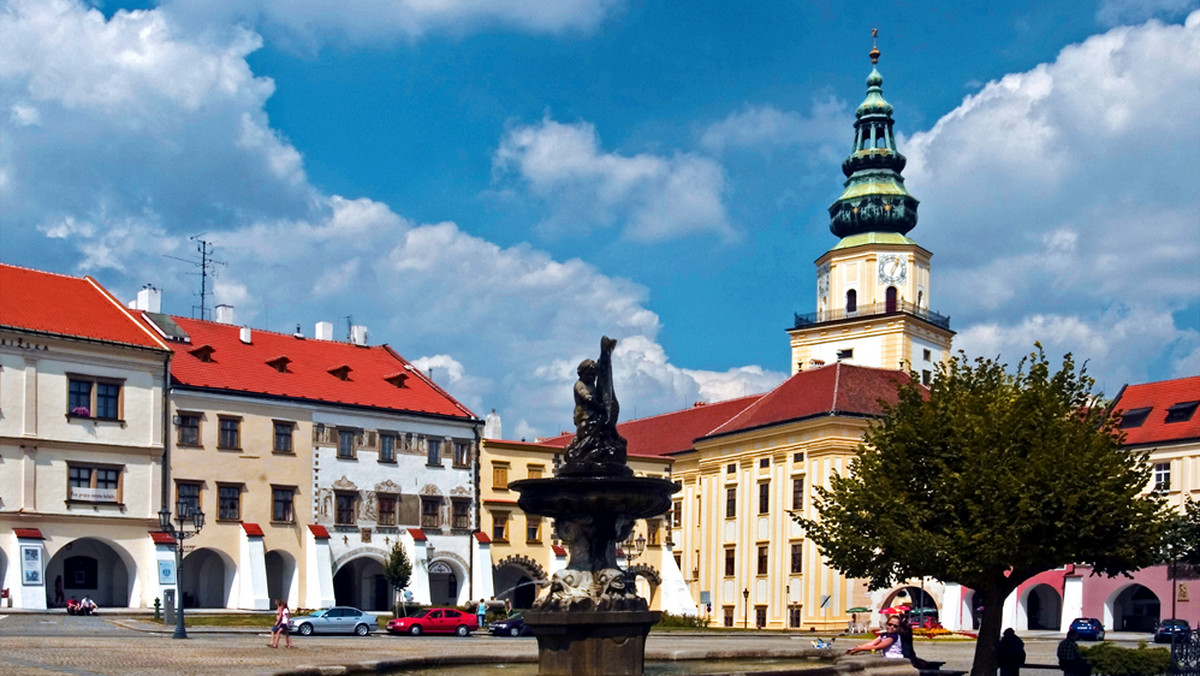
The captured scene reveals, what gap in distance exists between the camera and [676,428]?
3189 inches

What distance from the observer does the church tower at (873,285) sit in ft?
274

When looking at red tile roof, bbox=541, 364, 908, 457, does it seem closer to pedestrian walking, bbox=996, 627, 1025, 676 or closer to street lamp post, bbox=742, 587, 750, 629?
street lamp post, bbox=742, 587, 750, 629

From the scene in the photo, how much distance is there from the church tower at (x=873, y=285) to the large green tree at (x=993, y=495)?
54.1 meters

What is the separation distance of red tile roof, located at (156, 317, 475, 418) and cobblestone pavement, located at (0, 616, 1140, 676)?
39.7 ft

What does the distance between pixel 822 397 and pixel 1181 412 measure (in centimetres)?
1658

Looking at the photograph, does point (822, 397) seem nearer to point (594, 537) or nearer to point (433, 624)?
point (433, 624)

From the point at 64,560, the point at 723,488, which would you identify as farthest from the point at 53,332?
the point at 723,488

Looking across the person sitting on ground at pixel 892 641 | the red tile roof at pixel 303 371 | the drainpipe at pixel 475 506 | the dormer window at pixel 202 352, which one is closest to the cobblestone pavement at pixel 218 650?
the person sitting on ground at pixel 892 641

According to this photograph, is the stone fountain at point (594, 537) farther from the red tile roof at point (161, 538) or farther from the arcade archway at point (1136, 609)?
the arcade archway at point (1136, 609)

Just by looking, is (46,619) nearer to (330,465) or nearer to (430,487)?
(330,465)

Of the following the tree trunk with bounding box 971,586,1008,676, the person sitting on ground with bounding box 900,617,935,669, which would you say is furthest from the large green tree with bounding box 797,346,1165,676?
the person sitting on ground with bounding box 900,617,935,669

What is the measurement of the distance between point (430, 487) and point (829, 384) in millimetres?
20409

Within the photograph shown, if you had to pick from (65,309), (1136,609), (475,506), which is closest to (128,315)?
(65,309)

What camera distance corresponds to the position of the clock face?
84000mm
